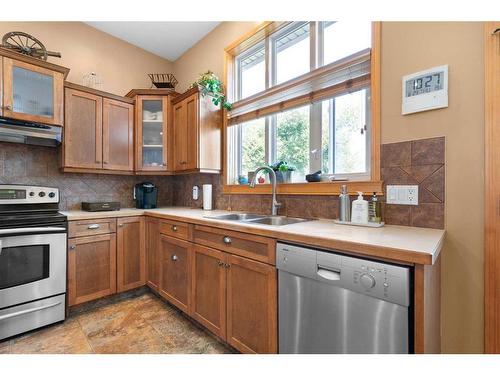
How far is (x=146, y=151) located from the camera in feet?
9.25

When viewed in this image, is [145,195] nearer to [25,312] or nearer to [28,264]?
[28,264]

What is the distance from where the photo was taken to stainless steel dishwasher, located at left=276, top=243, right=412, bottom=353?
2.87ft

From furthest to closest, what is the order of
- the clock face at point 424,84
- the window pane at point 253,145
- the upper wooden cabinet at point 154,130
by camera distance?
the upper wooden cabinet at point 154,130
the window pane at point 253,145
the clock face at point 424,84

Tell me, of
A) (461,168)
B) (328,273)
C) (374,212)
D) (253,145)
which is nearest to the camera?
(328,273)

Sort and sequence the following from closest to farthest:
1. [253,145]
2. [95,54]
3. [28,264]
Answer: [28,264]
[253,145]
[95,54]

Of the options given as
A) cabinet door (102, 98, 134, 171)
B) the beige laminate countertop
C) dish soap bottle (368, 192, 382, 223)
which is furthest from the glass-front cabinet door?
dish soap bottle (368, 192, 382, 223)

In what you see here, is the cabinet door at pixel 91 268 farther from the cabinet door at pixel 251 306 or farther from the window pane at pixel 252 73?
the window pane at pixel 252 73

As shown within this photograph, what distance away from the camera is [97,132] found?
8.23 feet

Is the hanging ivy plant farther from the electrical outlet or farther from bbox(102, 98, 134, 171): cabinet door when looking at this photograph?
the electrical outlet

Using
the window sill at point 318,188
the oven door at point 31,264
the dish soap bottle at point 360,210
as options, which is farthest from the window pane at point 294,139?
the oven door at point 31,264

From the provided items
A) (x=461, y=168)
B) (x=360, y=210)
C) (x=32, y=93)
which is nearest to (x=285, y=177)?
(x=360, y=210)

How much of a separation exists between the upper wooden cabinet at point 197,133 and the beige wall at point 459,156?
178 cm

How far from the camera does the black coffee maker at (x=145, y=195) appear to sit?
2848 mm

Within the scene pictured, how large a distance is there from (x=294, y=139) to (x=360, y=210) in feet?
3.09
